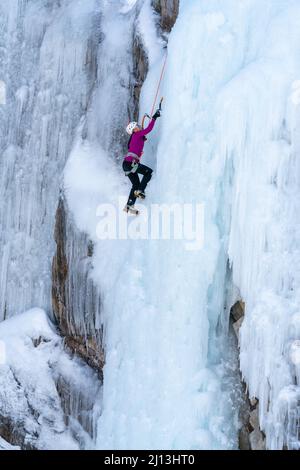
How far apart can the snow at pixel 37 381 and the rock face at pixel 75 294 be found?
8.0 inches

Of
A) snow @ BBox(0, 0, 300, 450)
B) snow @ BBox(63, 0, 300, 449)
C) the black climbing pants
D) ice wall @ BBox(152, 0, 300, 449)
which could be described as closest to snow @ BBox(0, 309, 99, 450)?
snow @ BBox(0, 0, 300, 450)

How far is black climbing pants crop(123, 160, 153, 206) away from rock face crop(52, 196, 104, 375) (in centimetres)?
104

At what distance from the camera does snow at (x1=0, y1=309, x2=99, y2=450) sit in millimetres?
10328

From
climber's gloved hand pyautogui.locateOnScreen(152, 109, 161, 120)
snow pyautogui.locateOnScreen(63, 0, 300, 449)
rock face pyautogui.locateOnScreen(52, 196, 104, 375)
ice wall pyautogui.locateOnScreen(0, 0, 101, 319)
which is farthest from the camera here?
ice wall pyautogui.locateOnScreen(0, 0, 101, 319)

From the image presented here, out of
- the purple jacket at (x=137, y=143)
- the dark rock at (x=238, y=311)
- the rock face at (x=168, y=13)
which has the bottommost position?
the dark rock at (x=238, y=311)

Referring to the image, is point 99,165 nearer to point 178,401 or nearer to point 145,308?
point 145,308

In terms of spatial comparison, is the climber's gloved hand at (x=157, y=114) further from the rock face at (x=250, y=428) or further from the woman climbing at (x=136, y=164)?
the rock face at (x=250, y=428)

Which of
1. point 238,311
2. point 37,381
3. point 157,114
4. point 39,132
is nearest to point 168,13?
point 157,114

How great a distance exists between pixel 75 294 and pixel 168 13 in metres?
3.69

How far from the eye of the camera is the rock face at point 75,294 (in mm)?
9953

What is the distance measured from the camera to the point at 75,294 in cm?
1023

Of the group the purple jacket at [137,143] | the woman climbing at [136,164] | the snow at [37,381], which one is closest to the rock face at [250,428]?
the woman climbing at [136,164]

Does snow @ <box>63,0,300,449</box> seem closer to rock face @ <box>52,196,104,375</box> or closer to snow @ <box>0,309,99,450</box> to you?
rock face @ <box>52,196,104,375</box>

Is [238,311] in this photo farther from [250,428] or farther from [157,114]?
[157,114]
